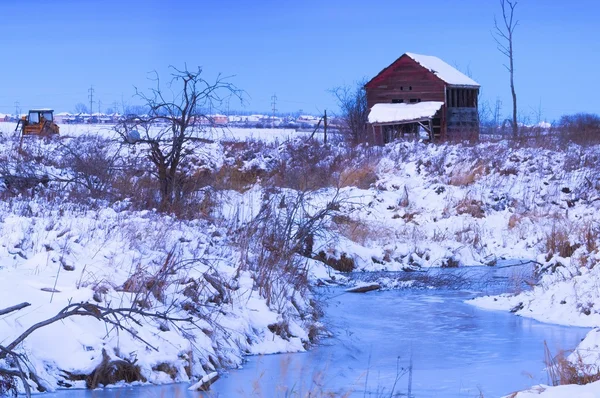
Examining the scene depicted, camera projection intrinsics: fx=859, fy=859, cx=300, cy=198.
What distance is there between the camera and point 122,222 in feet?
47.4

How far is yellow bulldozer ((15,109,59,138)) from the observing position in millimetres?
41344

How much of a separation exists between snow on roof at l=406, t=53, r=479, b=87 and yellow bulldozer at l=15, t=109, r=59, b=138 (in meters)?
17.9

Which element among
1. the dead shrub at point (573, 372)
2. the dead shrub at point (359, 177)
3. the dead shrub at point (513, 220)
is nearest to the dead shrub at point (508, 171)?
the dead shrub at point (359, 177)

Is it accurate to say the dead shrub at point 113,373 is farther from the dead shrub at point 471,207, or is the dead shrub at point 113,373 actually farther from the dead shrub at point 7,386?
the dead shrub at point 471,207

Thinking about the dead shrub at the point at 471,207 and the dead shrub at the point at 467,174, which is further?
the dead shrub at the point at 467,174

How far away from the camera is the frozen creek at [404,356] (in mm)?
8633

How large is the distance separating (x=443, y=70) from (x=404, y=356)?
3526cm

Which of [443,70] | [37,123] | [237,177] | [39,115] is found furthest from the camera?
[39,115]

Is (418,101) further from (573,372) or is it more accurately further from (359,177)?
(573,372)

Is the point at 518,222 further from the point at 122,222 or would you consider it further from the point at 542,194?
the point at 122,222

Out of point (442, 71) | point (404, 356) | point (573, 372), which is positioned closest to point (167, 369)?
point (404, 356)

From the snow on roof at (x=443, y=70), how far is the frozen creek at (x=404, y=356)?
1135 inches

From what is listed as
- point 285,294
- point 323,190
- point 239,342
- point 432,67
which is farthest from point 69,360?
point 432,67

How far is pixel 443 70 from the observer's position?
44125 millimetres
